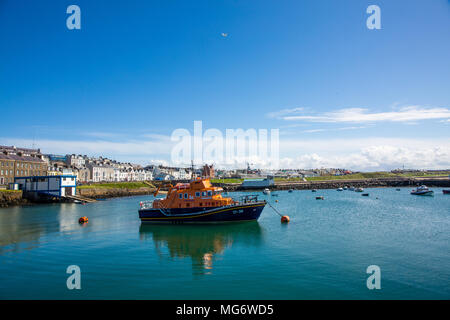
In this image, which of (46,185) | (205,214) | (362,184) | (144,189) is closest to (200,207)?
(205,214)

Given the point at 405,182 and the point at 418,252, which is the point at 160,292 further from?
the point at 405,182

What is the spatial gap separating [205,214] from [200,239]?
→ 626cm

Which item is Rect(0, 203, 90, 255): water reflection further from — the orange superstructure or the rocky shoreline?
the rocky shoreline

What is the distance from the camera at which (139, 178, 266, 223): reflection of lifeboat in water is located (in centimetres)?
3422

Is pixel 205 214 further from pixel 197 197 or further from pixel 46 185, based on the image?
pixel 46 185

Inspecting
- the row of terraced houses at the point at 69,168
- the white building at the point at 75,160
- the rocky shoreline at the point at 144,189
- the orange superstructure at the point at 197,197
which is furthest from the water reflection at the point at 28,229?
the white building at the point at 75,160

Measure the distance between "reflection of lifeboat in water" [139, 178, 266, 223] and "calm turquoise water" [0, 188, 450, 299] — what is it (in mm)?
1175

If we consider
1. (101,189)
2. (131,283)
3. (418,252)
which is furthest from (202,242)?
(101,189)

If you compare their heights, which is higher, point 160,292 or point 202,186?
point 202,186

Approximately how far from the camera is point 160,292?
600 inches

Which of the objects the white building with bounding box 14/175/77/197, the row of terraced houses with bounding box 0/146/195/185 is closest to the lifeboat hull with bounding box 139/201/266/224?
the white building with bounding box 14/175/77/197

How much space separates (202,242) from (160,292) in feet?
38.2

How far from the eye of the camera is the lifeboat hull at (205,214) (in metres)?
34.1

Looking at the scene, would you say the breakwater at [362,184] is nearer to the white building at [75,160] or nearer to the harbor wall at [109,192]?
the harbor wall at [109,192]
